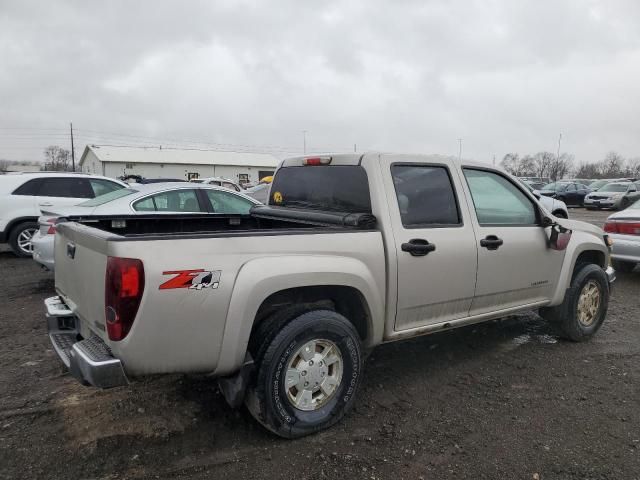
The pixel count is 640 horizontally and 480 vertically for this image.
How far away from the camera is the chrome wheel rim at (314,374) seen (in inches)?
121

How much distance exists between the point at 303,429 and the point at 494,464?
116 cm

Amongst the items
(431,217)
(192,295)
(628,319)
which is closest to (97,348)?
(192,295)

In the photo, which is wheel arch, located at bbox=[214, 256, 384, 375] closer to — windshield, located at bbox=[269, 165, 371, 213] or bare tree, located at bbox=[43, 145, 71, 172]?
windshield, located at bbox=[269, 165, 371, 213]

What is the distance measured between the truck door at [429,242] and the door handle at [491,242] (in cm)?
10

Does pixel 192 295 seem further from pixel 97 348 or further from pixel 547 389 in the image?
pixel 547 389

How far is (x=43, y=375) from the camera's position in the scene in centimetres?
398

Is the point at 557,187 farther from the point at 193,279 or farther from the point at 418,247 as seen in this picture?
the point at 193,279

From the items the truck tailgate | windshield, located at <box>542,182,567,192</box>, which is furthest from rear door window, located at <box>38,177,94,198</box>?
windshield, located at <box>542,182,567,192</box>

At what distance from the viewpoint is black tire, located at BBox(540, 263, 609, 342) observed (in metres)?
4.82

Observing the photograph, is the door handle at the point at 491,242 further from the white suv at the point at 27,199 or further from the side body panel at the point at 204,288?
the white suv at the point at 27,199

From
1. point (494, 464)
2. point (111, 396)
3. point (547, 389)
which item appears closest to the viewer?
point (494, 464)

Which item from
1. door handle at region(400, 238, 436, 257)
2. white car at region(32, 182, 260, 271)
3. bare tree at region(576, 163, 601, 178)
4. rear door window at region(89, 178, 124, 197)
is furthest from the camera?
bare tree at region(576, 163, 601, 178)

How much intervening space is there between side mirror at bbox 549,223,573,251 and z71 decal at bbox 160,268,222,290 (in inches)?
126

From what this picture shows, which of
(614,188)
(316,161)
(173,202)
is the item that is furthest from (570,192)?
(316,161)
